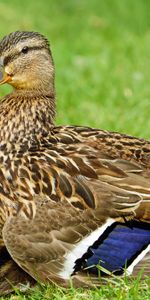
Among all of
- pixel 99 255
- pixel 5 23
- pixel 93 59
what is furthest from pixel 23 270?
pixel 5 23

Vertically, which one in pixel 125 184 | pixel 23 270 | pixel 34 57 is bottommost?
pixel 23 270

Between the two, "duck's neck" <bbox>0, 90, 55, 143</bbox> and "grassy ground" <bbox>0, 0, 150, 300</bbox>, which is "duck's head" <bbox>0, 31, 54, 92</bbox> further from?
"grassy ground" <bbox>0, 0, 150, 300</bbox>

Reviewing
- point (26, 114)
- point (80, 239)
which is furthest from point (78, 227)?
point (26, 114)

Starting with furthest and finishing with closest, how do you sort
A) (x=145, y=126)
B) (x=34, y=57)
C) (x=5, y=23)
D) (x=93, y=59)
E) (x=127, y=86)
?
1. (x=5, y=23)
2. (x=93, y=59)
3. (x=127, y=86)
4. (x=145, y=126)
5. (x=34, y=57)

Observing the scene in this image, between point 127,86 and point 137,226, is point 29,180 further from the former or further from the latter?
point 127,86

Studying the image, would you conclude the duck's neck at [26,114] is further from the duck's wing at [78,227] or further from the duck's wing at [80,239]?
the duck's wing at [80,239]

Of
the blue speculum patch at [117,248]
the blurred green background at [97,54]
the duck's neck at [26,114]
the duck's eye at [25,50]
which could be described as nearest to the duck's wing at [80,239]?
the blue speculum patch at [117,248]

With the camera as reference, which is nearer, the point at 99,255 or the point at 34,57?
the point at 99,255
